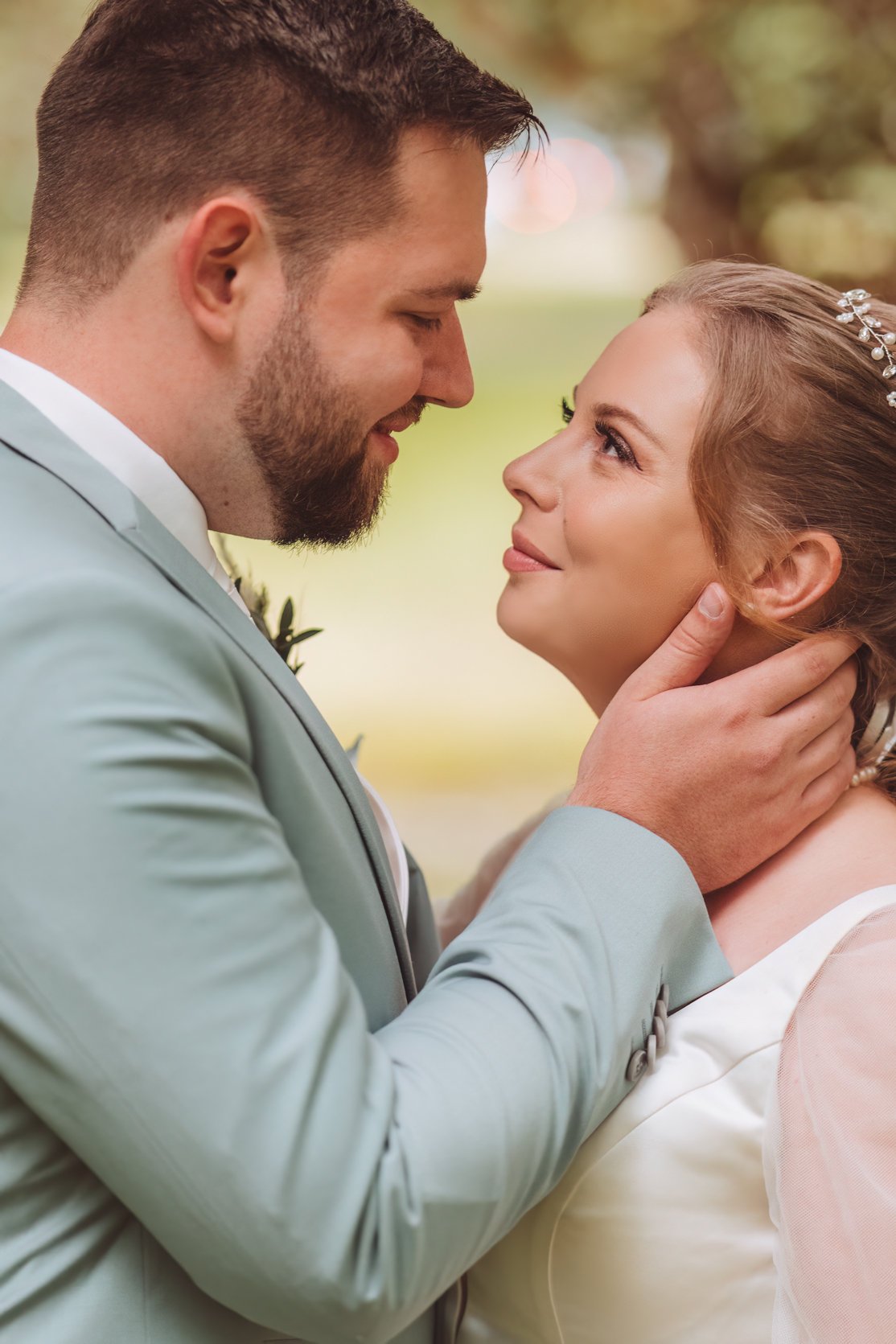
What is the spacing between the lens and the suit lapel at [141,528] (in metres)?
1.05

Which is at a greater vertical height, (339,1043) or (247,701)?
(247,701)

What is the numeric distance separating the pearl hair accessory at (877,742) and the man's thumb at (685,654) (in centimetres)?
26

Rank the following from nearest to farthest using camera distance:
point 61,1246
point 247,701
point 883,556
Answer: point 61,1246 → point 247,701 → point 883,556

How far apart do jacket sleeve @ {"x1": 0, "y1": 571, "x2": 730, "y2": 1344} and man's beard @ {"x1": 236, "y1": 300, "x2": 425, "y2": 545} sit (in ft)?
1.36

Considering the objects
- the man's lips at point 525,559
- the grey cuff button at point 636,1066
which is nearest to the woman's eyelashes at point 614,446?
the man's lips at point 525,559

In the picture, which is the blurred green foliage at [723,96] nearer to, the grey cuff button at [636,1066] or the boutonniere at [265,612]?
the boutonniere at [265,612]

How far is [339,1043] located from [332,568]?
5.50m

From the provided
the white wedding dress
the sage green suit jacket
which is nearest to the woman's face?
the white wedding dress

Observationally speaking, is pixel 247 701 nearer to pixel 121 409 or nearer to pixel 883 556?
pixel 121 409

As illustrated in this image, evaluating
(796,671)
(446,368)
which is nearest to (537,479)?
(446,368)

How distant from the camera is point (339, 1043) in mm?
891

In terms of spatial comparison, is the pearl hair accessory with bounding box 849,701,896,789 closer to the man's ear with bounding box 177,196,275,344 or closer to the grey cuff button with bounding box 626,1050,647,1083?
the grey cuff button with bounding box 626,1050,647,1083

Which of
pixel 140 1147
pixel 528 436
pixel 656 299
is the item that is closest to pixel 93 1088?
pixel 140 1147

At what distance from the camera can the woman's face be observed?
4.94ft
